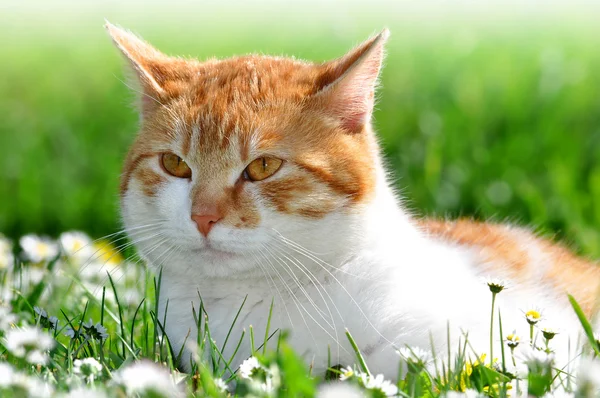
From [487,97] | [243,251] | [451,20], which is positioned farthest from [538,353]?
[451,20]

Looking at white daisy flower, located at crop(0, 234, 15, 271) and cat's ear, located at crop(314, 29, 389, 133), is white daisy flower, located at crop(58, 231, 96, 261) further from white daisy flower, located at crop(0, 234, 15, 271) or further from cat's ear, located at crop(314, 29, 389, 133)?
cat's ear, located at crop(314, 29, 389, 133)

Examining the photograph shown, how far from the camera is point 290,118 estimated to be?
8.48 ft

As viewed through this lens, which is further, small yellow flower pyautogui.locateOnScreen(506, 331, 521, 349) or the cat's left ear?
the cat's left ear

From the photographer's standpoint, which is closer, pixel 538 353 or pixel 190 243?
pixel 538 353

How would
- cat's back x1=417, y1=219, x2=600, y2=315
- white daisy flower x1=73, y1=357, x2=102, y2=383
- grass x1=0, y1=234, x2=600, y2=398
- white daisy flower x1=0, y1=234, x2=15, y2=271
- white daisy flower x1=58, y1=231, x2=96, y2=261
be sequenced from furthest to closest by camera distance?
white daisy flower x1=58, y1=231, x2=96, y2=261 < white daisy flower x1=0, y1=234, x2=15, y2=271 < cat's back x1=417, y1=219, x2=600, y2=315 < white daisy flower x1=73, y1=357, x2=102, y2=383 < grass x1=0, y1=234, x2=600, y2=398

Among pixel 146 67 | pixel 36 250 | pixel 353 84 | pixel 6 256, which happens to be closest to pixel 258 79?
pixel 353 84

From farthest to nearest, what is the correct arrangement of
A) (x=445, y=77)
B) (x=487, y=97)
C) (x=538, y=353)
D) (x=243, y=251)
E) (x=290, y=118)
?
(x=445, y=77) < (x=487, y=97) < (x=290, y=118) < (x=243, y=251) < (x=538, y=353)

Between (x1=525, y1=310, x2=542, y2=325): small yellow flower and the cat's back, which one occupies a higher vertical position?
(x1=525, y1=310, x2=542, y2=325): small yellow flower

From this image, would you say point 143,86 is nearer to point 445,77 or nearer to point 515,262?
point 515,262

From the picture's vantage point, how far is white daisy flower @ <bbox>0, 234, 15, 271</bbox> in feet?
11.9

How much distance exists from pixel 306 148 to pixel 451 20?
596cm

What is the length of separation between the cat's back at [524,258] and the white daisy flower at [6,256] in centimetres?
177

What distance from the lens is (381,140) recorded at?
136 inches

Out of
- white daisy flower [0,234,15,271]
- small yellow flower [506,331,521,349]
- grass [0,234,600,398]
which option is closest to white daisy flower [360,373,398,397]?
grass [0,234,600,398]
